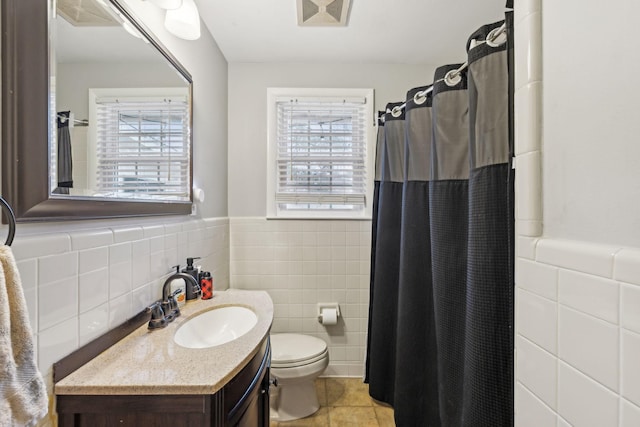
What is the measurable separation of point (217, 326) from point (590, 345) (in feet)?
4.14

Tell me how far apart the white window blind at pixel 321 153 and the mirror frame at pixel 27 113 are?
5.06ft

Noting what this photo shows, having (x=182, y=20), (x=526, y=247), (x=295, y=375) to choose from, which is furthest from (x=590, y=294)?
(x=182, y=20)

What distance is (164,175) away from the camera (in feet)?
4.26

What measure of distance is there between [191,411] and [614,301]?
3.10ft

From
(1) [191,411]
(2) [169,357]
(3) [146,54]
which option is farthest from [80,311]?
(3) [146,54]

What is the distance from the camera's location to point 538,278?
63 cm

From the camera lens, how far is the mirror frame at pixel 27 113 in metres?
0.62

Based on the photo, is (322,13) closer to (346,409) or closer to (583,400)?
(583,400)

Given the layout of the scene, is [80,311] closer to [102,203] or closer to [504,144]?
[102,203]

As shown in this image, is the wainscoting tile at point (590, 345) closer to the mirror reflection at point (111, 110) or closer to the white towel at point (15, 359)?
the white towel at point (15, 359)

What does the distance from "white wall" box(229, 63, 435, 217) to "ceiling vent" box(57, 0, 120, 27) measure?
3.97 ft

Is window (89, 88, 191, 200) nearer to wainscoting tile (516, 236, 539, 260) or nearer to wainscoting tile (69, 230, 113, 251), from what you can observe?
wainscoting tile (69, 230, 113, 251)

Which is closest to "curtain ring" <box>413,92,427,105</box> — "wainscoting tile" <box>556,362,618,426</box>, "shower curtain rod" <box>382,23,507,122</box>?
"shower curtain rod" <box>382,23,507,122</box>

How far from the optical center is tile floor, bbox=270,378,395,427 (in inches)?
67.1
